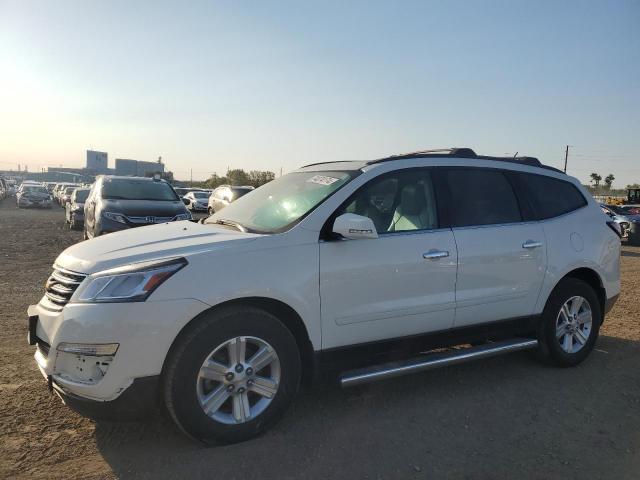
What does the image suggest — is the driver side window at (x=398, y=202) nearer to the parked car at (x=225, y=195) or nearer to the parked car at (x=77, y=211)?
the parked car at (x=77, y=211)

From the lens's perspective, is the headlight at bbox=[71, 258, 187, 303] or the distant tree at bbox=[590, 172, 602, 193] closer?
the headlight at bbox=[71, 258, 187, 303]

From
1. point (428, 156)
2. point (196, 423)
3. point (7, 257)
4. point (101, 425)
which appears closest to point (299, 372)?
point (196, 423)

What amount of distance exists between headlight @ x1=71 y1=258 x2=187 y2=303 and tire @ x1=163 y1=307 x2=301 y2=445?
1.11ft

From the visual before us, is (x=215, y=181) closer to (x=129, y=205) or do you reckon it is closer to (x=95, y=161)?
(x=95, y=161)

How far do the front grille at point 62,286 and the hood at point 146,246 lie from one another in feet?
0.14

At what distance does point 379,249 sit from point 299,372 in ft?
3.26

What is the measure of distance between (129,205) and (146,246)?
6831mm

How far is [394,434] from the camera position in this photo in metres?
3.39

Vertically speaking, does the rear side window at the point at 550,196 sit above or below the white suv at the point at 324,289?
above

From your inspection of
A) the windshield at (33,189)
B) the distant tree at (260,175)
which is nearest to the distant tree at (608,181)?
the distant tree at (260,175)

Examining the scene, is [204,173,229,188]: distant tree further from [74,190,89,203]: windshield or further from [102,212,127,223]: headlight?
[102,212,127,223]: headlight

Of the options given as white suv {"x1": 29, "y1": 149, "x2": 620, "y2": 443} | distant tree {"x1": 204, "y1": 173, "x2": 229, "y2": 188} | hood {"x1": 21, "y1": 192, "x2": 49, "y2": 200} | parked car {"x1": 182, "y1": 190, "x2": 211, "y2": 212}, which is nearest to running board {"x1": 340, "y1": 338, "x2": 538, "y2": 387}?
white suv {"x1": 29, "y1": 149, "x2": 620, "y2": 443}

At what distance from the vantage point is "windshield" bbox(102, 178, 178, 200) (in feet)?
34.3

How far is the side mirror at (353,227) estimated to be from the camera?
3357 mm
